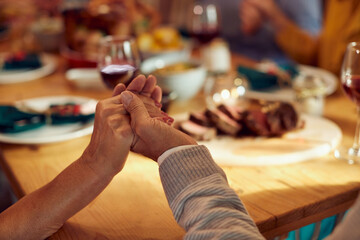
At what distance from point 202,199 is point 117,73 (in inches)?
27.6

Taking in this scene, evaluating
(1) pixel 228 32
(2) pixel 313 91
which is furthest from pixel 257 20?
(1) pixel 228 32

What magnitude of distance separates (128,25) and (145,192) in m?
1.37

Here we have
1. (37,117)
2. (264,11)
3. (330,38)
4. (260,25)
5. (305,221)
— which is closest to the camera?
(305,221)

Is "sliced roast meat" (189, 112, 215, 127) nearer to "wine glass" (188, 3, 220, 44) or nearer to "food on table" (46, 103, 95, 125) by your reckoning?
"food on table" (46, 103, 95, 125)

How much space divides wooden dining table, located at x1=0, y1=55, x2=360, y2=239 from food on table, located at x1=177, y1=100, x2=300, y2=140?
0.14 m

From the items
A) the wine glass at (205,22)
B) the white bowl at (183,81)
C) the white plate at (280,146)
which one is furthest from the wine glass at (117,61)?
the wine glass at (205,22)

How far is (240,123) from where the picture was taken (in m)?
1.16

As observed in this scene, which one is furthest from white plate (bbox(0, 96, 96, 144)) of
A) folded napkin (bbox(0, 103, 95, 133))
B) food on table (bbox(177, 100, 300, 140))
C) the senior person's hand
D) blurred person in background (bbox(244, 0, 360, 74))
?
blurred person in background (bbox(244, 0, 360, 74))

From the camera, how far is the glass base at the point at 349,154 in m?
1.02

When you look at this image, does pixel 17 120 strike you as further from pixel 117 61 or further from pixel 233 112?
pixel 233 112

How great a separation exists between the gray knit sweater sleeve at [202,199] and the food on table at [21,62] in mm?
1394

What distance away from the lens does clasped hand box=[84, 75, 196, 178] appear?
0.78 m

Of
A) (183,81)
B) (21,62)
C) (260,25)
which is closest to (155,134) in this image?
(183,81)

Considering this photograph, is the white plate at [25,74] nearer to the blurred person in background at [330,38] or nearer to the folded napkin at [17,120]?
the folded napkin at [17,120]
